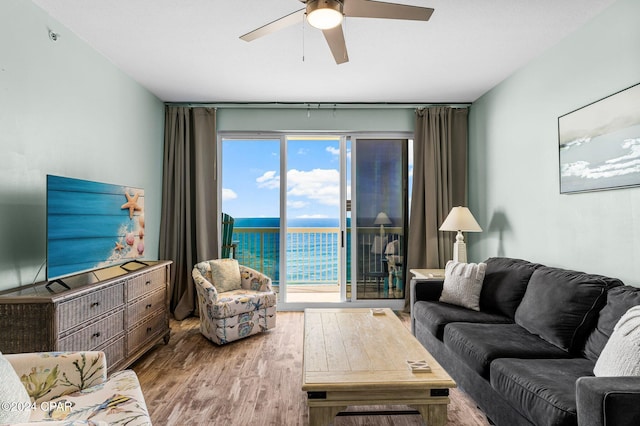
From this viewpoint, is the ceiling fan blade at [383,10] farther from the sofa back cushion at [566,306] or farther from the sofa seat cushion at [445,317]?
the sofa seat cushion at [445,317]

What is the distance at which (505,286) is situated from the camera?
3.03m

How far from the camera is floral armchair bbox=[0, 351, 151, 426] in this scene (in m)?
1.51

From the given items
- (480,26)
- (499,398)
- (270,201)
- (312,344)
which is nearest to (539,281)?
(499,398)

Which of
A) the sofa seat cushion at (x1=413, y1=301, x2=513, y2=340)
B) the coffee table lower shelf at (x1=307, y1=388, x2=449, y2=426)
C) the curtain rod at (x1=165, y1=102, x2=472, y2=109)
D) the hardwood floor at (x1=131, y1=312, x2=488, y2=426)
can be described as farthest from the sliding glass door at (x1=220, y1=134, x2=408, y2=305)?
the coffee table lower shelf at (x1=307, y1=388, x2=449, y2=426)

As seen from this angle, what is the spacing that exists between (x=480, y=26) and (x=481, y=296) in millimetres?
2133

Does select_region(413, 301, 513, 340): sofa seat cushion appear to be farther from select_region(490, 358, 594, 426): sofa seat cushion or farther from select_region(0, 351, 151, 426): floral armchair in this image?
select_region(0, 351, 151, 426): floral armchair

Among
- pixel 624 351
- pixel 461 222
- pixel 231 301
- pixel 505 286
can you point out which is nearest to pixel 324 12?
pixel 624 351

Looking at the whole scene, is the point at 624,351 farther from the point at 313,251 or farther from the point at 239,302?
the point at 313,251

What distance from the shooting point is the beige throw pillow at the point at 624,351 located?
1.55 m

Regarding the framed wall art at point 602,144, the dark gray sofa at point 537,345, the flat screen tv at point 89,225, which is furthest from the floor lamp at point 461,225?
the flat screen tv at point 89,225

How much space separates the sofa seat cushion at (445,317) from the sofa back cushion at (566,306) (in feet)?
Answer: 1.00

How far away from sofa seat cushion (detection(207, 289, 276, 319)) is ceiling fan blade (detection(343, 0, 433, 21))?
265 centimetres

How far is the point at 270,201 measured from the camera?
4934 millimetres

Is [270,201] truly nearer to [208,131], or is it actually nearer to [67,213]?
[208,131]
